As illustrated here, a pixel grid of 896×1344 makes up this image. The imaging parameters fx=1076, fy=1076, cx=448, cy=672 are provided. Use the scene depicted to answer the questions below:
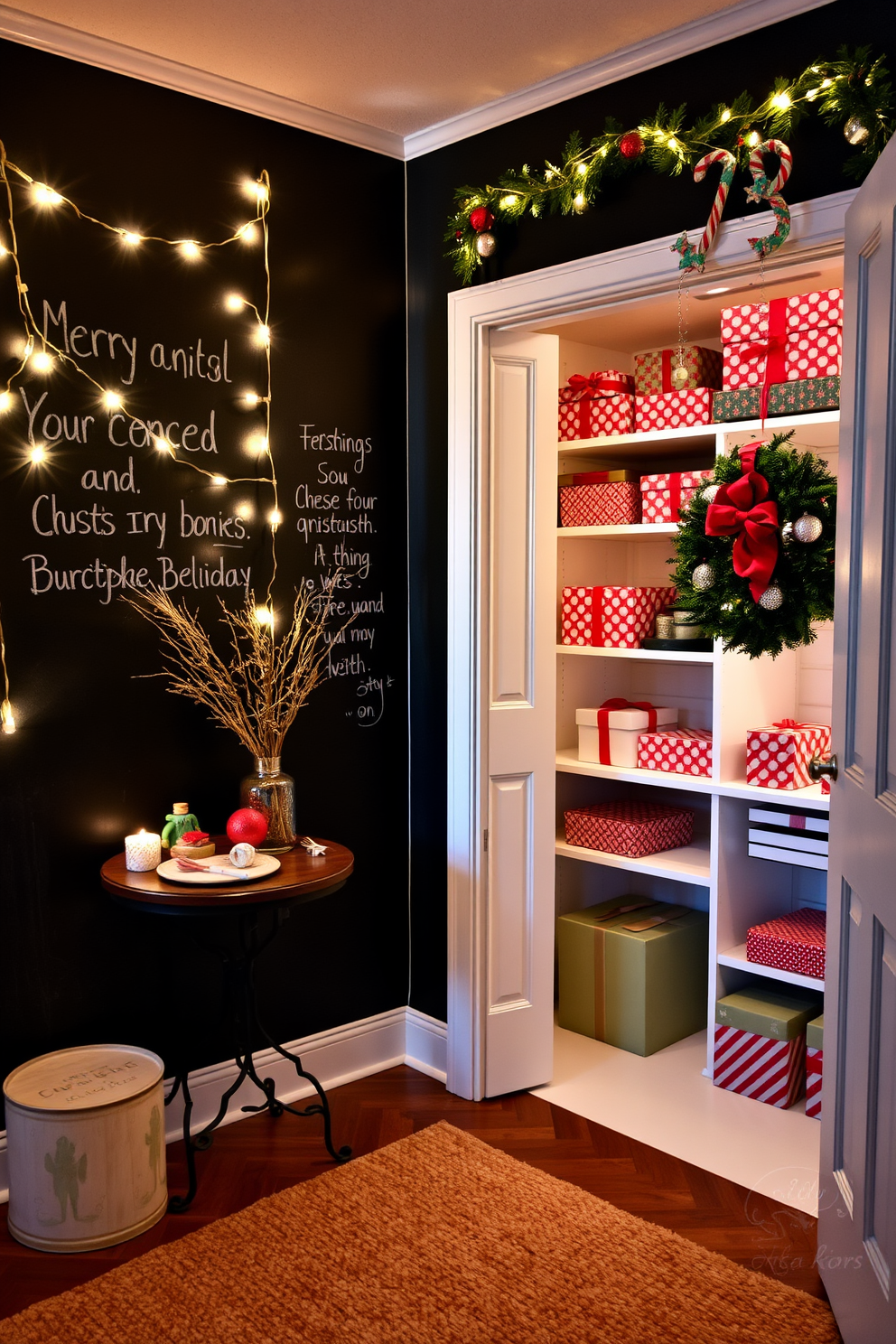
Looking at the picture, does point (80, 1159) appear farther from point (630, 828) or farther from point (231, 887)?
point (630, 828)

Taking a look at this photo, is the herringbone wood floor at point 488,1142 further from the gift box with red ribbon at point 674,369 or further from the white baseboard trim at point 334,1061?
the gift box with red ribbon at point 674,369

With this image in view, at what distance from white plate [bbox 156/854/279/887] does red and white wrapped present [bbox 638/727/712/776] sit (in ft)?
4.86

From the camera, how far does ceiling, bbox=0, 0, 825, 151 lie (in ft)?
8.29

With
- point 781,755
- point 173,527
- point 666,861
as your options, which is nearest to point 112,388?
point 173,527

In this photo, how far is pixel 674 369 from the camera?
12.0 feet

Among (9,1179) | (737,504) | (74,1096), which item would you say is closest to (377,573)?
(737,504)

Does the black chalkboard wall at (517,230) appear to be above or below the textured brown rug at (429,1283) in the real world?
above

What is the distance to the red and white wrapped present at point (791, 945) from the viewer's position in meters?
3.21

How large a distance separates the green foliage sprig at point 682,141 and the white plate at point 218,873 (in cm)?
178

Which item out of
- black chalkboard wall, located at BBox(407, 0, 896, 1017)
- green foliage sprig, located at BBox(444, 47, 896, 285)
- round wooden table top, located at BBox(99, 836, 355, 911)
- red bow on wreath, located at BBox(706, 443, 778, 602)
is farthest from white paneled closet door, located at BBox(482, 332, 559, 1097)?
red bow on wreath, located at BBox(706, 443, 778, 602)

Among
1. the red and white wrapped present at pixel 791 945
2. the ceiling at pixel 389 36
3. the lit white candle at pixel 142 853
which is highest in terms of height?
the ceiling at pixel 389 36

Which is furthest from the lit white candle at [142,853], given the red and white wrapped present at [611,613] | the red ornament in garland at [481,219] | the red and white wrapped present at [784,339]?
the red and white wrapped present at [784,339]

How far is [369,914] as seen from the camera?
346cm

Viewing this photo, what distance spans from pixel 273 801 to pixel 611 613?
1.46 meters
